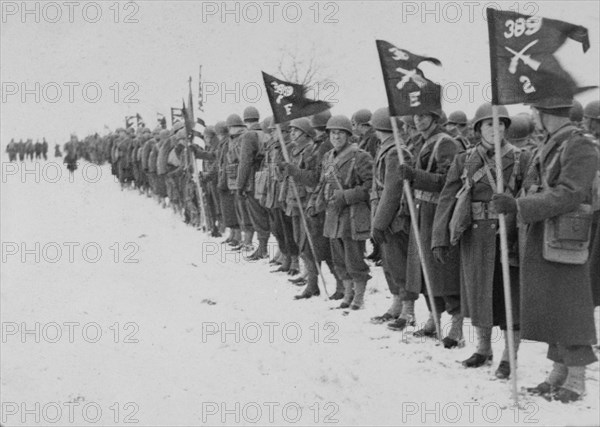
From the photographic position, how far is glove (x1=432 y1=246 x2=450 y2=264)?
6.69 meters

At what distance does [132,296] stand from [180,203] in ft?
32.0

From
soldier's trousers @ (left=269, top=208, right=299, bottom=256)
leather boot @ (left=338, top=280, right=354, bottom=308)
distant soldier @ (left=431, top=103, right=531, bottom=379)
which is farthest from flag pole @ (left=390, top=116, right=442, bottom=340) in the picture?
soldier's trousers @ (left=269, top=208, right=299, bottom=256)

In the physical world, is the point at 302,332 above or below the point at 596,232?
below

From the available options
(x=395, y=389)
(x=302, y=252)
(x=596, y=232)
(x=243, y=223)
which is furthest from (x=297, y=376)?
(x=243, y=223)

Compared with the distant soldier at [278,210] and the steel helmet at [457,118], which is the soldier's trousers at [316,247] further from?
the steel helmet at [457,118]

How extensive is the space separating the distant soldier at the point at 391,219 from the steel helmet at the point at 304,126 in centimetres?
217

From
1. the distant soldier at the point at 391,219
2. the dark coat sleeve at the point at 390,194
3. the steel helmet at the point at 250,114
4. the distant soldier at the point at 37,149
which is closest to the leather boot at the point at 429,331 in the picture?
the distant soldier at the point at 391,219

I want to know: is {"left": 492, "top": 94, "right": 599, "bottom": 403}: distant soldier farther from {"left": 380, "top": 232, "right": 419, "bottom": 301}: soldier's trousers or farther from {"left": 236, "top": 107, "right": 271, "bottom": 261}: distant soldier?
{"left": 236, "top": 107, "right": 271, "bottom": 261}: distant soldier

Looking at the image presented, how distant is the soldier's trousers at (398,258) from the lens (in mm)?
7855

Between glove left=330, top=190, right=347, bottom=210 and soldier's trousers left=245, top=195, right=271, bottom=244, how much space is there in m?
4.04

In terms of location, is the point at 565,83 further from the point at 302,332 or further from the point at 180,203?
the point at 180,203

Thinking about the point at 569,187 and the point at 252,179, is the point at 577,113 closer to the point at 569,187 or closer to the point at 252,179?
the point at 569,187

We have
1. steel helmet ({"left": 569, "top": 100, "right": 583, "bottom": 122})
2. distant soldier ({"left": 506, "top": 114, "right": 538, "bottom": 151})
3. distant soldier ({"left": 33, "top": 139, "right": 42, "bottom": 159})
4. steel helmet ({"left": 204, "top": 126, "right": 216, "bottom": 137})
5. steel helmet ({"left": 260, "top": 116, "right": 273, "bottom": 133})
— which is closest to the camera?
distant soldier ({"left": 506, "top": 114, "right": 538, "bottom": 151})

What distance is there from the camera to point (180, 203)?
62.9 ft
